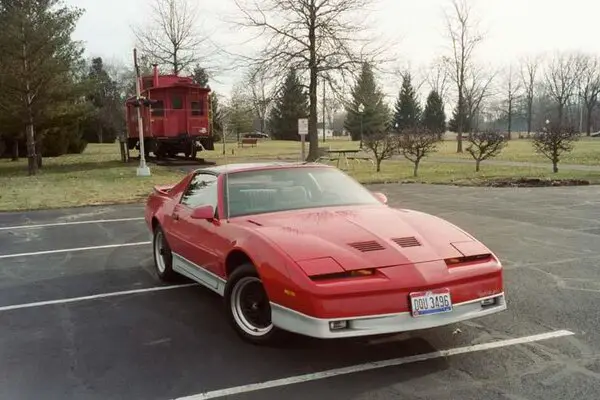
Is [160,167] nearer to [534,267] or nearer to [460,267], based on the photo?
[534,267]

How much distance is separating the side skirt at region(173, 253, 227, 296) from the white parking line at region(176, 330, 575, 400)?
116 cm

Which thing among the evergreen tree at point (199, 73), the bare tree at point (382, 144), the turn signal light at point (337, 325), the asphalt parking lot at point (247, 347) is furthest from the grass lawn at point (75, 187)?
the evergreen tree at point (199, 73)

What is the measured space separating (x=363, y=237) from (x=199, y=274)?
1829 mm

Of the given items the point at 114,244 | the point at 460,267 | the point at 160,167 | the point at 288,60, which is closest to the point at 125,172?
the point at 160,167

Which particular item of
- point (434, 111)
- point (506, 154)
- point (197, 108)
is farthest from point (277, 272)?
point (434, 111)

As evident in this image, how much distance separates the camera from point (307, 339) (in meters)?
4.36

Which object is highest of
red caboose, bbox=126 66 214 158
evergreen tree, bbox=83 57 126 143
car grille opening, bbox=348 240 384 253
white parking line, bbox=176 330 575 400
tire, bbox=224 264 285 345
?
evergreen tree, bbox=83 57 126 143

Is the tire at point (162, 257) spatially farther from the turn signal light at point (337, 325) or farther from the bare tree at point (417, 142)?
the bare tree at point (417, 142)

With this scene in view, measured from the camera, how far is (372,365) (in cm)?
387

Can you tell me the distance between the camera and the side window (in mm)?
5410

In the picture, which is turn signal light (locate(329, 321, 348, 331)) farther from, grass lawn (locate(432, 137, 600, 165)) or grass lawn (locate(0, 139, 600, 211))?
grass lawn (locate(432, 137, 600, 165))

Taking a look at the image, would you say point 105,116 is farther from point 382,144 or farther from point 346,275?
point 346,275

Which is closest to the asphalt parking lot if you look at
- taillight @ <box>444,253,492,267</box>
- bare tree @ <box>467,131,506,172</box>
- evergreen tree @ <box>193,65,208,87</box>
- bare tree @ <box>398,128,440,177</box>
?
taillight @ <box>444,253,492,267</box>

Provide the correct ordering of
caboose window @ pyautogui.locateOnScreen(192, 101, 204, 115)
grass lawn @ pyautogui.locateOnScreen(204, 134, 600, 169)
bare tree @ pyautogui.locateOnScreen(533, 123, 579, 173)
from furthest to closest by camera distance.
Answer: grass lawn @ pyautogui.locateOnScreen(204, 134, 600, 169)
caboose window @ pyautogui.locateOnScreen(192, 101, 204, 115)
bare tree @ pyautogui.locateOnScreen(533, 123, 579, 173)
